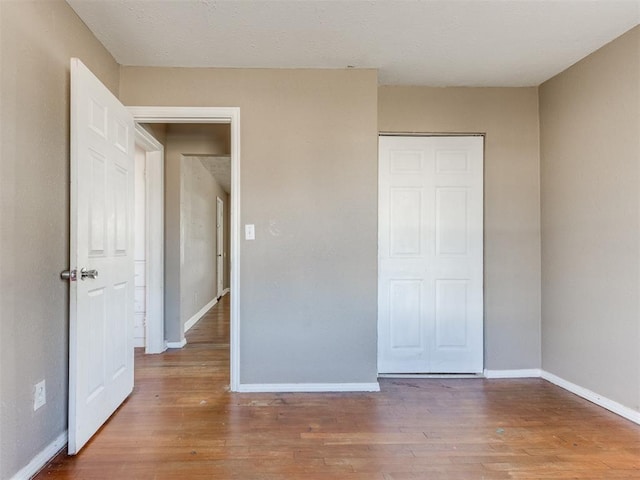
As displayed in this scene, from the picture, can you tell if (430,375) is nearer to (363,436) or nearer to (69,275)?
(363,436)

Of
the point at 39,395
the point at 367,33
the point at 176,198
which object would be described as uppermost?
the point at 367,33

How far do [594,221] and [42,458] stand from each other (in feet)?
11.2

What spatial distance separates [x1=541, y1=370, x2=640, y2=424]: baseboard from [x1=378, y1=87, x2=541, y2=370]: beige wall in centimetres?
18

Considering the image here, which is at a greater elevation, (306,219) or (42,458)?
(306,219)

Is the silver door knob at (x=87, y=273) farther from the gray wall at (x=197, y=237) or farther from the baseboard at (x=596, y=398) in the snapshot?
the baseboard at (x=596, y=398)

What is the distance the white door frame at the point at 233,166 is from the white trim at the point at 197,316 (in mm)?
1837

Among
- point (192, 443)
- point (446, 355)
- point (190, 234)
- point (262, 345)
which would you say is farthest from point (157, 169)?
point (446, 355)

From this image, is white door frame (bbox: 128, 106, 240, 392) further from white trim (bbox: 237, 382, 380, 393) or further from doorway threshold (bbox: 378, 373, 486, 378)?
doorway threshold (bbox: 378, 373, 486, 378)

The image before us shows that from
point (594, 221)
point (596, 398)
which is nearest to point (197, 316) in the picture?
point (596, 398)

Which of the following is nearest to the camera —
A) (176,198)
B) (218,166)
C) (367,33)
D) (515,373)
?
(367,33)

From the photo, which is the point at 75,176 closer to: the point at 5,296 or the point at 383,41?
the point at 5,296

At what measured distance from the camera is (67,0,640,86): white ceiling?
1.94m

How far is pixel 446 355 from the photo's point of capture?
117 inches

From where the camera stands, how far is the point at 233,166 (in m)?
2.60
